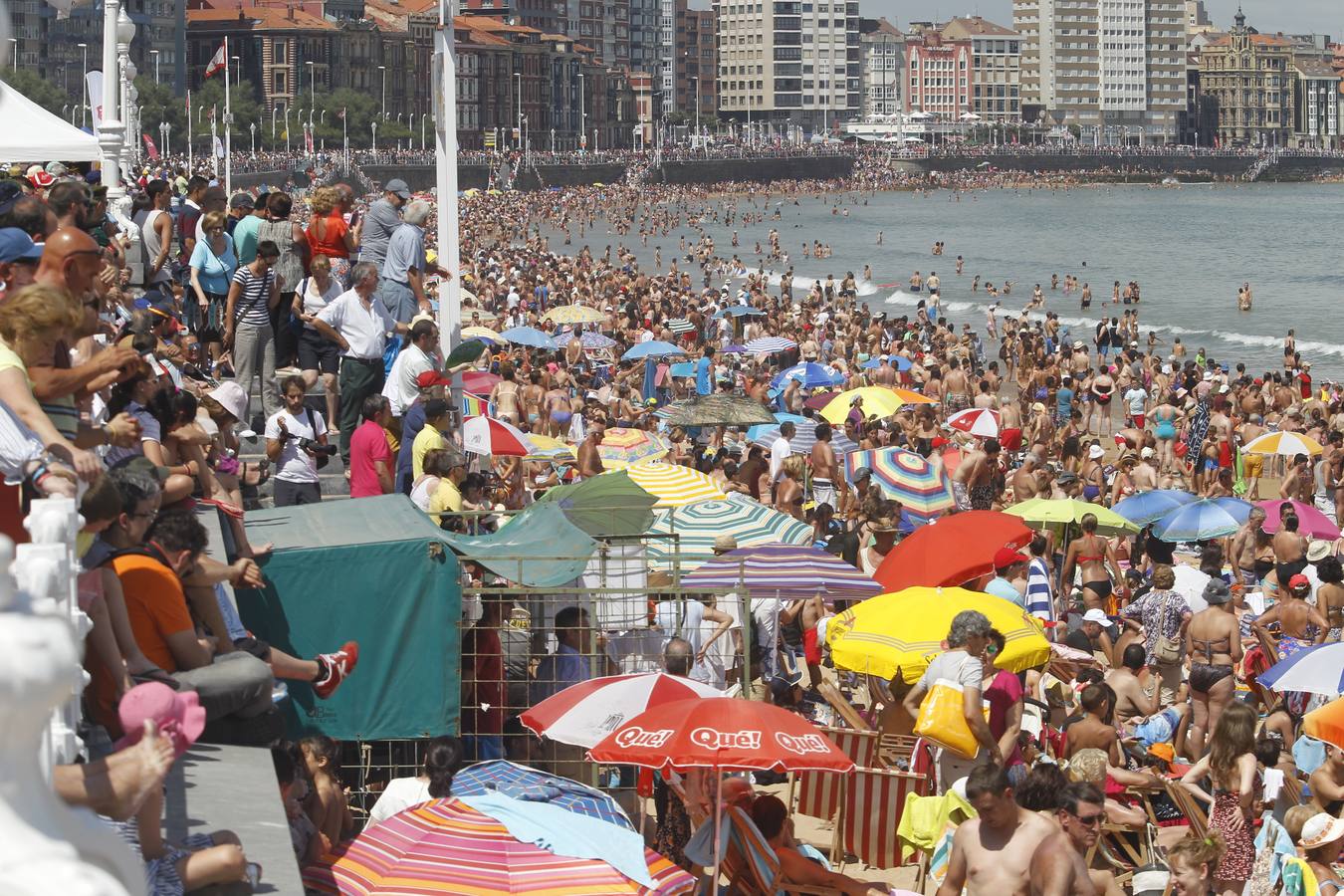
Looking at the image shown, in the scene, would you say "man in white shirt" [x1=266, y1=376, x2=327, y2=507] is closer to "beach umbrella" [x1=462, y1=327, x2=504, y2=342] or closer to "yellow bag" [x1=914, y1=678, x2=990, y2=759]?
"yellow bag" [x1=914, y1=678, x2=990, y2=759]

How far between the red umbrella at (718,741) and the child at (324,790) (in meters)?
0.81

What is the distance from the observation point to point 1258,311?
6016cm

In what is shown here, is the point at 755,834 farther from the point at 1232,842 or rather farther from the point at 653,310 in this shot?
the point at 653,310

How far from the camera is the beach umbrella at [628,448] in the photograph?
13984mm

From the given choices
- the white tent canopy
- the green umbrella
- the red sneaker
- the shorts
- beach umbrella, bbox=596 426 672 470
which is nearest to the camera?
the red sneaker

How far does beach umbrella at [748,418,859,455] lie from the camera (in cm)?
1573

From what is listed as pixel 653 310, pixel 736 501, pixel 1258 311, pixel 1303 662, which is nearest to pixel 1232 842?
pixel 1303 662

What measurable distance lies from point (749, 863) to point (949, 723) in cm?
135

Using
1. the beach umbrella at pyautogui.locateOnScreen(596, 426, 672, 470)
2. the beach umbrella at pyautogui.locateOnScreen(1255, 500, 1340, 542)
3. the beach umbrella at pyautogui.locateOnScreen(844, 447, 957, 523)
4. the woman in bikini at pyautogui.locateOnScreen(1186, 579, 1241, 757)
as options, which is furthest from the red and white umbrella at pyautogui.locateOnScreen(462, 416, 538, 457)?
the beach umbrella at pyautogui.locateOnScreen(1255, 500, 1340, 542)

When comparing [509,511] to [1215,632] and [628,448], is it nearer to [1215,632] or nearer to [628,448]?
[1215,632]

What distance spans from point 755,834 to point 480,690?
3.77 ft

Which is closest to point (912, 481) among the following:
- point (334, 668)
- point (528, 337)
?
point (334, 668)

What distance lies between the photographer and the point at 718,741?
5.84m

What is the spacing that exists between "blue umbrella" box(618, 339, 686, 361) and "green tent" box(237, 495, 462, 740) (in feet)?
58.2
